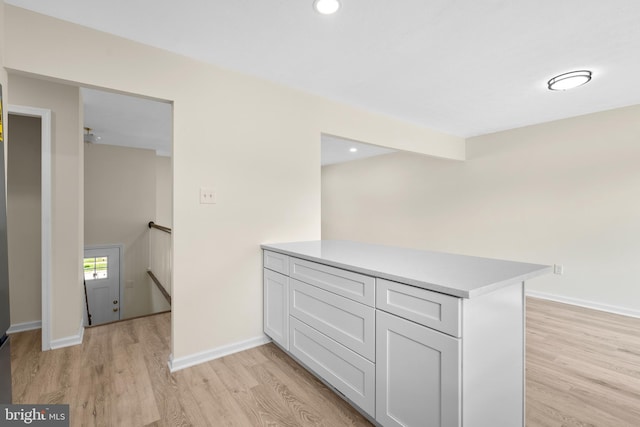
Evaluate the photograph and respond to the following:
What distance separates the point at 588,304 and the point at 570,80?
2668 millimetres

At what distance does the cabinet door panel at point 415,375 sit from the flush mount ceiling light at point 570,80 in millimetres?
2590

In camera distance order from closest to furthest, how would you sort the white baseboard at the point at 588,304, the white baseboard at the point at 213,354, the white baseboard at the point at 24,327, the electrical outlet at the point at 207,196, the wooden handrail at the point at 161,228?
the white baseboard at the point at 213,354, the electrical outlet at the point at 207,196, the white baseboard at the point at 24,327, the white baseboard at the point at 588,304, the wooden handrail at the point at 161,228

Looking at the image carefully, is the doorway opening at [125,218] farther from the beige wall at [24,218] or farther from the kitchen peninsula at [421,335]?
the kitchen peninsula at [421,335]

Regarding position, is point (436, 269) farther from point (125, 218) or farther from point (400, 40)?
point (125, 218)

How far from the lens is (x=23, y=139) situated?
288 centimetres

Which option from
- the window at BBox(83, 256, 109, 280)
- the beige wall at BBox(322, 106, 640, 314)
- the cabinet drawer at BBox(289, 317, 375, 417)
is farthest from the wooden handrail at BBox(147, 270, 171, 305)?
the beige wall at BBox(322, 106, 640, 314)

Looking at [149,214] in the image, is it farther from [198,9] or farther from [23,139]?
[198,9]

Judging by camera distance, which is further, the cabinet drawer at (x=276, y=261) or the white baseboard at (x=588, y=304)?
the white baseboard at (x=588, y=304)

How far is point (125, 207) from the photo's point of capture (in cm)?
497

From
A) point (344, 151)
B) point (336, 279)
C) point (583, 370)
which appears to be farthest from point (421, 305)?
point (344, 151)

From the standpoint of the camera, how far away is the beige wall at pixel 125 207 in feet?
15.4

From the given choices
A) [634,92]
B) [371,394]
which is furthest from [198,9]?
[634,92]

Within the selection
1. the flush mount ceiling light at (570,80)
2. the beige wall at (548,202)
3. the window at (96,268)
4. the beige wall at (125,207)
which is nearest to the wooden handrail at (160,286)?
the beige wall at (125,207)

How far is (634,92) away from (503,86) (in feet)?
4.49
